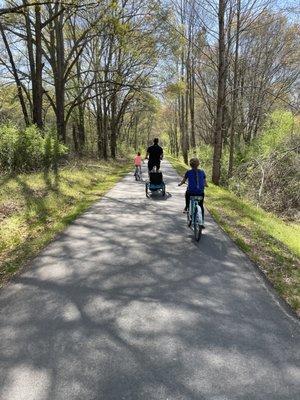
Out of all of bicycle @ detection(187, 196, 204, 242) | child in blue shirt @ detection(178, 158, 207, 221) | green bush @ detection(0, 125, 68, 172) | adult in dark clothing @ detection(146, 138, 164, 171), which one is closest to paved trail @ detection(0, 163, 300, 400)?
bicycle @ detection(187, 196, 204, 242)

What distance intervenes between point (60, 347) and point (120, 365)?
2.52ft

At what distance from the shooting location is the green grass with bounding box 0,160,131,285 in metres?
7.94

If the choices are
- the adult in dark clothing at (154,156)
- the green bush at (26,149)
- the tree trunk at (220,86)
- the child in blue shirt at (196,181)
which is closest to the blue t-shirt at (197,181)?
the child in blue shirt at (196,181)

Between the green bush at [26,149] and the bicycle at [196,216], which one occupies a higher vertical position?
the green bush at [26,149]

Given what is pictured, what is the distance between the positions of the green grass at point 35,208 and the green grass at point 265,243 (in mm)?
4147

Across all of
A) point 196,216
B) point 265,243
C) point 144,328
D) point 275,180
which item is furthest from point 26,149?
point 144,328

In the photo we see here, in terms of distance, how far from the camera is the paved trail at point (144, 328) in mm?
3729

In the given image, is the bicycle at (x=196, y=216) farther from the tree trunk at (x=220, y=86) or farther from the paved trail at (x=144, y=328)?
the tree trunk at (x=220, y=86)

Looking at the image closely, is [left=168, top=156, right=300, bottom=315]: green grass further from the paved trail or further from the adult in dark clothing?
the adult in dark clothing

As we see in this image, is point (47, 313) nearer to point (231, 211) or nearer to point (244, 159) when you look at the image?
point (231, 211)

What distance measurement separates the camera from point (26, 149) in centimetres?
1673

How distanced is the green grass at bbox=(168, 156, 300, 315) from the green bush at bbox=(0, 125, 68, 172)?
779cm

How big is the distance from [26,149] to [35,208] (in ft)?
20.9

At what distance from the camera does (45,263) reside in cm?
716
